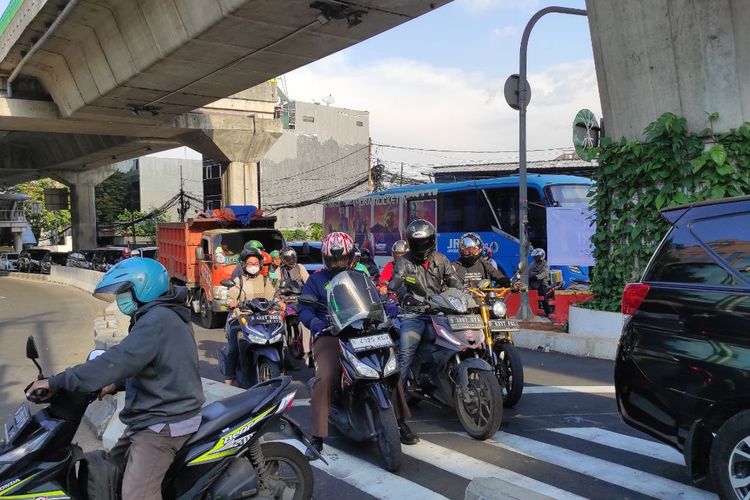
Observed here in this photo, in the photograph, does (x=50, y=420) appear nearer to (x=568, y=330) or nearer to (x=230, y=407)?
(x=230, y=407)

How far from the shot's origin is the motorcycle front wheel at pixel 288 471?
3.39m

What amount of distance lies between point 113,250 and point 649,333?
30008mm

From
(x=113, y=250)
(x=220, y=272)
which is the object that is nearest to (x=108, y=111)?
(x=220, y=272)

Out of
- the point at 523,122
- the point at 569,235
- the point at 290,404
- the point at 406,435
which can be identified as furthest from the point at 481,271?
the point at 523,122

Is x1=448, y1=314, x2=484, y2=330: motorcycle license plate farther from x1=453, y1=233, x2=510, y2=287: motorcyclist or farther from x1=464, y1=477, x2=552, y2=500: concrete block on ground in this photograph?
x1=464, y1=477, x2=552, y2=500: concrete block on ground

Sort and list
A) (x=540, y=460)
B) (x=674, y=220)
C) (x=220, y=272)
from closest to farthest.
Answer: (x=674, y=220)
(x=540, y=460)
(x=220, y=272)

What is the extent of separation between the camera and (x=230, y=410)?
10.5 feet

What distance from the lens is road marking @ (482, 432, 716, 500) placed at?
3.92 m

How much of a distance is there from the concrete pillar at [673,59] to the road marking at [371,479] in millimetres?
5864

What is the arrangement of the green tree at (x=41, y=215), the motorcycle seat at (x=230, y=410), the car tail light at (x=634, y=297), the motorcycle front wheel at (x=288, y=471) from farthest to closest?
1. the green tree at (x=41, y=215)
2. the car tail light at (x=634, y=297)
3. the motorcycle front wheel at (x=288, y=471)
4. the motorcycle seat at (x=230, y=410)

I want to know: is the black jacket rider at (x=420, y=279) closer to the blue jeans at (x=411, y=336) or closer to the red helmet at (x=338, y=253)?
the blue jeans at (x=411, y=336)

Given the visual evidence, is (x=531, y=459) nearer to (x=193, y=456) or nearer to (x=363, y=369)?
(x=363, y=369)

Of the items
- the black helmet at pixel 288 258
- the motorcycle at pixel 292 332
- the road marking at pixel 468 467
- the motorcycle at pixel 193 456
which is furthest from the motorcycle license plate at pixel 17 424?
the black helmet at pixel 288 258

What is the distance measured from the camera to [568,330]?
9.23 m
